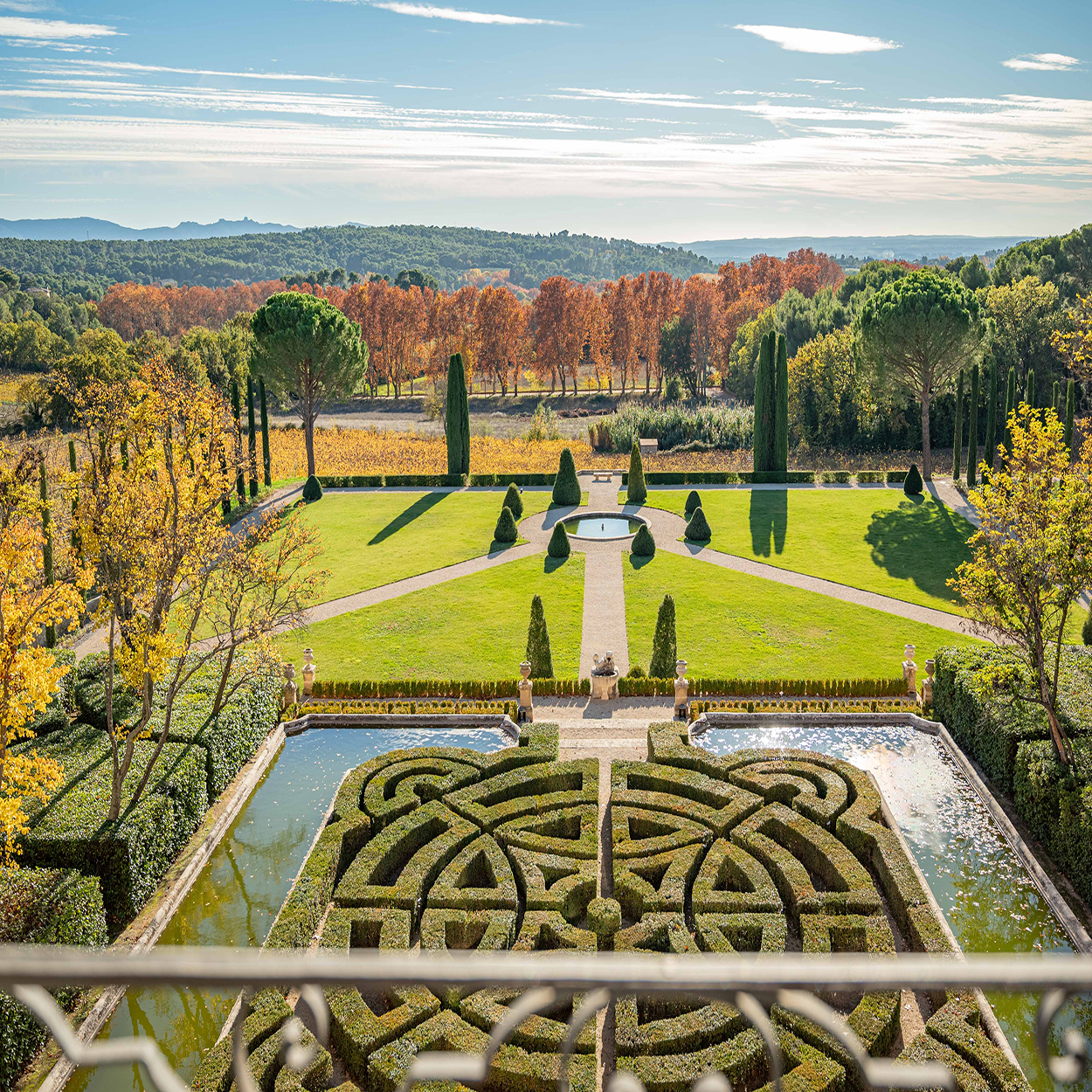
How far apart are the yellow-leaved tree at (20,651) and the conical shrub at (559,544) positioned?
72.7ft

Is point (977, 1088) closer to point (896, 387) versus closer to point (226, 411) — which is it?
point (226, 411)

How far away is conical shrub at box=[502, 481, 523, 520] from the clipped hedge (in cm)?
2874

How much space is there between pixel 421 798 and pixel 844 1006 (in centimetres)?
934

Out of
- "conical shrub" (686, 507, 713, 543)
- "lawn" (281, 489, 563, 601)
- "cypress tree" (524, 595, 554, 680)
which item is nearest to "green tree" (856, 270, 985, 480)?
"conical shrub" (686, 507, 713, 543)

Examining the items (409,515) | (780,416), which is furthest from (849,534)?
(409,515)

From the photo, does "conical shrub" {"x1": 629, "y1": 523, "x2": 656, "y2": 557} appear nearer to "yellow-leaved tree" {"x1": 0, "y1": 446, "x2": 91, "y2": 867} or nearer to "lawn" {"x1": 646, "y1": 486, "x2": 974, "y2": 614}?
"lawn" {"x1": 646, "y1": 486, "x2": 974, "y2": 614}

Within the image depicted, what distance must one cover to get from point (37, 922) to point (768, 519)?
113 feet

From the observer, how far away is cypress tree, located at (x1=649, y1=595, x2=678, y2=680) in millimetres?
26312

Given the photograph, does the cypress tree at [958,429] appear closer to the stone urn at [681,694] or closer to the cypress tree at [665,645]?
the cypress tree at [665,645]

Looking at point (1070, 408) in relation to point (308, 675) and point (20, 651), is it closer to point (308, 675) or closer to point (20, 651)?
point (308, 675)

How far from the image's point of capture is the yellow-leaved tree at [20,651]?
14977 mm

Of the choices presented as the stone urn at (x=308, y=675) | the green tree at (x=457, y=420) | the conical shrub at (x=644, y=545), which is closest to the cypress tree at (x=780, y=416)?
the conical shrub at (x=644, y=545)

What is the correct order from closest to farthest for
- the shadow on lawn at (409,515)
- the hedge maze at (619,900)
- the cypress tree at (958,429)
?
the hedge maze at (619,900) → the shadow on lawn at (409,515) → the cypress tree at (958,429)

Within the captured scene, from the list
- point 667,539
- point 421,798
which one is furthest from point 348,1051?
point 667,539
